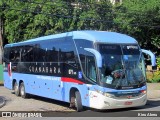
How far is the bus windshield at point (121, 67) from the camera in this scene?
1598 cm

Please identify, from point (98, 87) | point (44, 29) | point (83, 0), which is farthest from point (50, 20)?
point (98, 87)

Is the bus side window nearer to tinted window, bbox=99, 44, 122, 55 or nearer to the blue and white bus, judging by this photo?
the blue and white bus

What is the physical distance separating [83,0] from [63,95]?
21.3m

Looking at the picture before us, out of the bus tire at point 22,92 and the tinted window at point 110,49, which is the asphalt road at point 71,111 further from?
the tinted window at point 110,49

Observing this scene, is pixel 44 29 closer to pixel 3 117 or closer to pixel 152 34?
pixel 152 34

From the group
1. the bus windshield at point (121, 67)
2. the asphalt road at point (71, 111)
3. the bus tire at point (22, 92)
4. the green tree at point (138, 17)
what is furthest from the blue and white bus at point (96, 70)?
the green tree at point (138, 17)

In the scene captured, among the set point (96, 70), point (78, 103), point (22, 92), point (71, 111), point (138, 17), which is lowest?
point (22, 92)

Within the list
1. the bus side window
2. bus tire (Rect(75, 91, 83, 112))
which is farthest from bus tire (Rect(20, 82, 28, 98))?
the bus side window

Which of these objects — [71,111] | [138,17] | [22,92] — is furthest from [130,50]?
[138,17]

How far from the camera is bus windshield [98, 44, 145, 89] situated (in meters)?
16.0

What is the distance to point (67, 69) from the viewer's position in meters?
18.0

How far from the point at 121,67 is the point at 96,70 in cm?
110

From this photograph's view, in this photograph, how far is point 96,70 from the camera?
16.0 meters

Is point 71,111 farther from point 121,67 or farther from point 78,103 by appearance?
point 121,67
